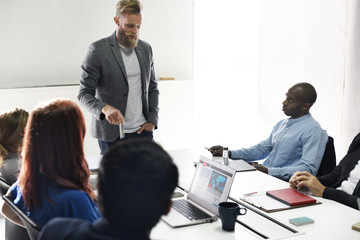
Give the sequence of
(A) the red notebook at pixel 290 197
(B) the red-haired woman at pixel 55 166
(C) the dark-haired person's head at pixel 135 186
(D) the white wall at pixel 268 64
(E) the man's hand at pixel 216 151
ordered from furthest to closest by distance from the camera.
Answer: (D) the white wall at pixel 268 64 → (E) the man's hand at pixel 216 151 → (A) the red notebook at pixel 290 197 → (B) the red-haired woman at pixel 55 166 → (C) the dark-haired person's head at pixel 135 186

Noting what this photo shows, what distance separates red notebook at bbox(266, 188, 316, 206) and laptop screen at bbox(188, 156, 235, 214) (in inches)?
15.2

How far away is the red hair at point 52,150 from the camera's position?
162 cm

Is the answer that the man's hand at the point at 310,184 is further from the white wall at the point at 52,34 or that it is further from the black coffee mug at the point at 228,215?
the white wall at the point at 52,34

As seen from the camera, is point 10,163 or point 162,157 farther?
point 10,163

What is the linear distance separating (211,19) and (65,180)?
167 inches

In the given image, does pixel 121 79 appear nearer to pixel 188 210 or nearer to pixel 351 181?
pixel 188 210

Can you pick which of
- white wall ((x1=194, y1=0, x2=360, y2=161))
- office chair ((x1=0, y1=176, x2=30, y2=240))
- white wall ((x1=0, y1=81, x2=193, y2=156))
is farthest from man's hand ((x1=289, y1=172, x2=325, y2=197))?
white wall ((x1=0, y1=81, x2=193, y2=156))

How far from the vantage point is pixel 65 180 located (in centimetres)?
163

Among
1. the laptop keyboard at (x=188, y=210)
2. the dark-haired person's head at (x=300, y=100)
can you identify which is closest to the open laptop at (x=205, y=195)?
the laptop keyboard at (x=188, y=210)

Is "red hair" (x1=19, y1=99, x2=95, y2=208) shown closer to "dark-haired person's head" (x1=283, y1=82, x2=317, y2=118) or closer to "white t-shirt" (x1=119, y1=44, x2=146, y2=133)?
"white t-shirt" (x1=119, y1=44, x2=146, y2=133)

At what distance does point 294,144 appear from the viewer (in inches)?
125

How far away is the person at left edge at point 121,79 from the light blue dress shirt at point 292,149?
30.7 inches

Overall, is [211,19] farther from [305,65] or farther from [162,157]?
[162,157]

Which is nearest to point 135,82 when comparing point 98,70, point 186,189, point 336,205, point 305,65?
point 98,70
